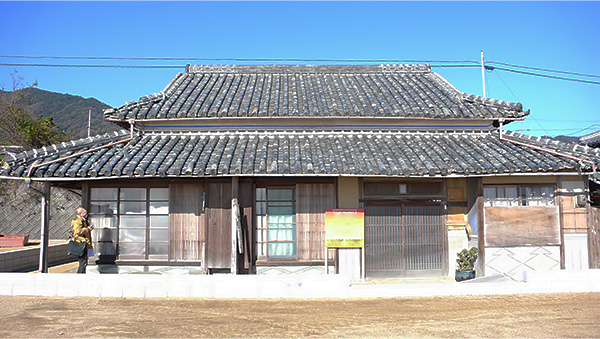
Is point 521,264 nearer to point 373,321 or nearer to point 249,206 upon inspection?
point 373,321

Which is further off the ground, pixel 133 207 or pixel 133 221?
pixel 133 207

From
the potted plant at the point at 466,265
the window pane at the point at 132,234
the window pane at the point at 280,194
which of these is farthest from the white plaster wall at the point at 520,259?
the window pane at the point at 132,234

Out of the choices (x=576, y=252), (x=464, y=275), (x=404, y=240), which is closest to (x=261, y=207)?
(x=404, y=240)

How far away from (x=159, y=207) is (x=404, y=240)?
20.1 ft

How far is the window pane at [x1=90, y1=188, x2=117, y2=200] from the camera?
10.0 metres

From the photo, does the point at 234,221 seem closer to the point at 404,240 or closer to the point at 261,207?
the point at 261,207

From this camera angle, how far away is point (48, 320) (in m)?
6.73

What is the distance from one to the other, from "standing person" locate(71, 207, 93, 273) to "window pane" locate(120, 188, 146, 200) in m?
0.95

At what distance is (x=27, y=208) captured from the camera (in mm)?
22375

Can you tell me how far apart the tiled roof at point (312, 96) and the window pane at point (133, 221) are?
255cm

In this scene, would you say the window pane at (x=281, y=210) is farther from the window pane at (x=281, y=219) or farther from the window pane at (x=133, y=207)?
the window pane at (x=133, y=207)

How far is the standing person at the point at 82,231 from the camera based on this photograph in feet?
30.1

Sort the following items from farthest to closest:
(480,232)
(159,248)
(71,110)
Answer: (71,110), (159,248), (480,232)

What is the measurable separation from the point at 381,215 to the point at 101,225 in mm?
6953
